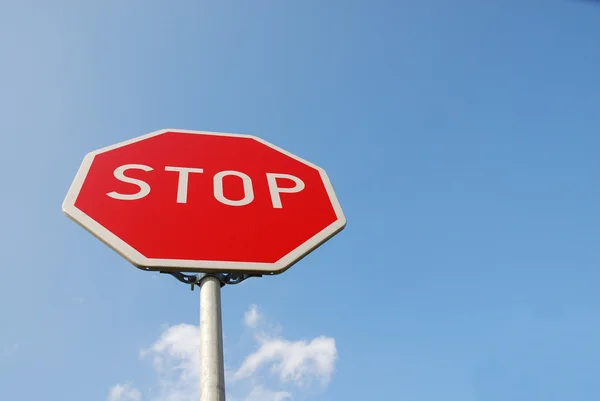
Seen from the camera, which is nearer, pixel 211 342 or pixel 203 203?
pixel 211 342

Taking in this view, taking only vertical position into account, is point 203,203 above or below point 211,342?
above

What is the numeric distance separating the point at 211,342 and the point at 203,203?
0.79 meters

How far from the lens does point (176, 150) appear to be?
2.73 metres

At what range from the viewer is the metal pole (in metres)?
1.60

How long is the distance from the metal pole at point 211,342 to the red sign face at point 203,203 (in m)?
0.09

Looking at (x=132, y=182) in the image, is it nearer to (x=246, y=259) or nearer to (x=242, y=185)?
(x=242, y=185)

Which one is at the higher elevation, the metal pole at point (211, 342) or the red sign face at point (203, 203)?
the red sign face at point (203, 203)

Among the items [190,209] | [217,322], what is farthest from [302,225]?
[217,322]

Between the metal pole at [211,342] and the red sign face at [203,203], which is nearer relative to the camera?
the metal pole at [211,342]

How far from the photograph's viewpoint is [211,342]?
1.73 m

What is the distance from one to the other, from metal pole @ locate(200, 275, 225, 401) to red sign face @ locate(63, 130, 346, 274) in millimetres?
88

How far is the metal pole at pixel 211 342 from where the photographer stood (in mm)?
1597

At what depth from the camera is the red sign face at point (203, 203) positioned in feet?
6.69

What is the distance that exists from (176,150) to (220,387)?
1.50 metres
